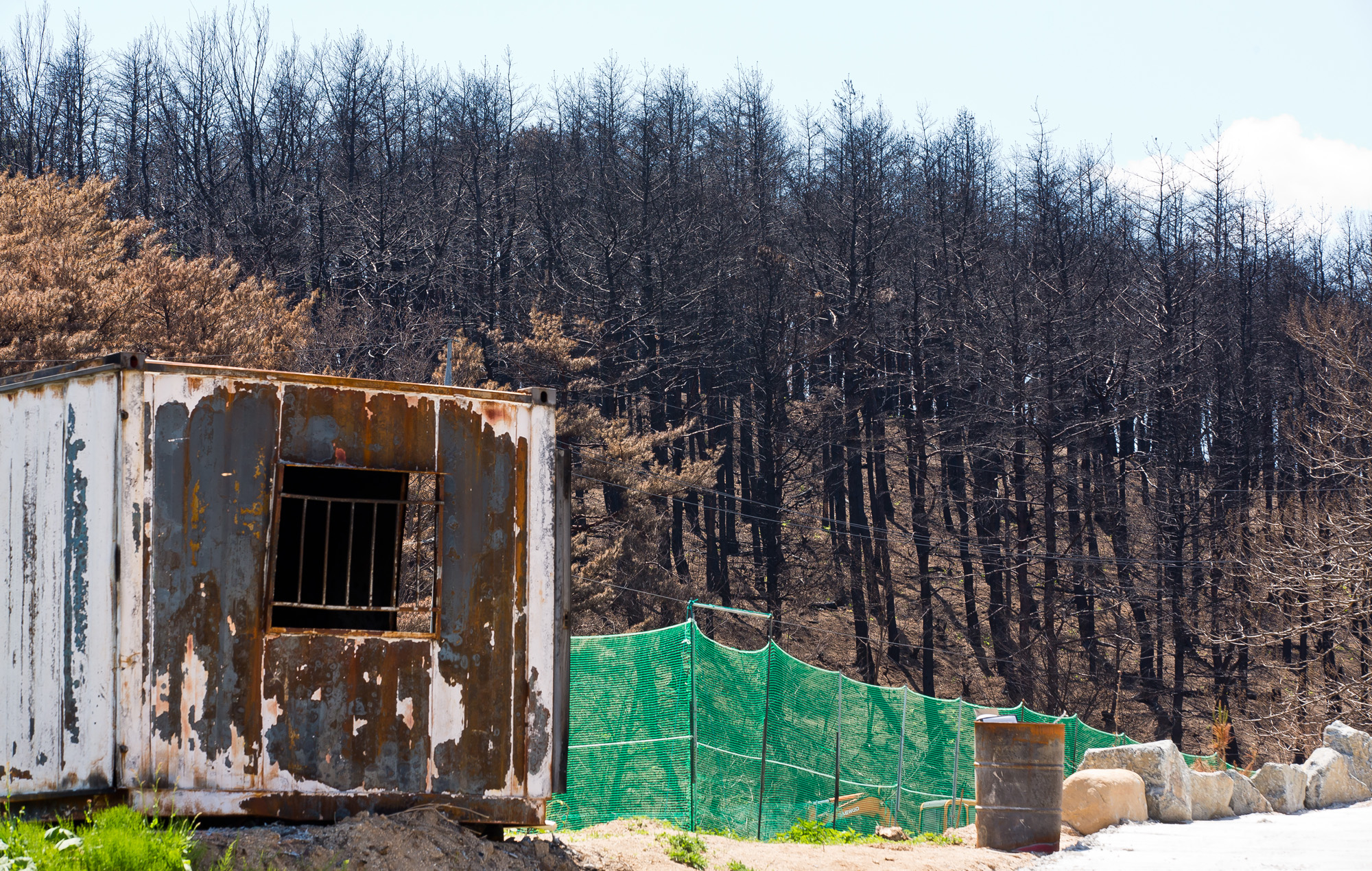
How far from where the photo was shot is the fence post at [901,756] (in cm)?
1519

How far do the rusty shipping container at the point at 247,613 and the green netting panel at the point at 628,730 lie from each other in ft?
14.8

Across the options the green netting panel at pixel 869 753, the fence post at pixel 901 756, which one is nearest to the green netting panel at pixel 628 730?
the green netting panel at pixel 869 753

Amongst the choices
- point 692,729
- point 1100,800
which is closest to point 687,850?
point 692,729

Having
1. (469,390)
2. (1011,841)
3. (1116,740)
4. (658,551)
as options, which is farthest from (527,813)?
(658,551)

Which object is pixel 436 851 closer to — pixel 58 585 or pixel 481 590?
pixel 481 590

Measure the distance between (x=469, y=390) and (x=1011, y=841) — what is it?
7.17 metres

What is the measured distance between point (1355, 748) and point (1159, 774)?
20.2 ft

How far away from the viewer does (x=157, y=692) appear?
583 centimetres

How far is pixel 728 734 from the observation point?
1278 centimetres

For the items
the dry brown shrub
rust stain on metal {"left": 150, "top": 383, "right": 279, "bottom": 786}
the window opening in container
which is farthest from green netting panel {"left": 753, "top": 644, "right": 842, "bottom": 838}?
the dry brown shrub

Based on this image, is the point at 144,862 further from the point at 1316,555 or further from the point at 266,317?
the point at 1316,555

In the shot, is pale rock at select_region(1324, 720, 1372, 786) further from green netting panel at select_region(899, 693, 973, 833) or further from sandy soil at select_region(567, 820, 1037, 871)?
sandy soil at select_region(567, 820, 1037, 871)

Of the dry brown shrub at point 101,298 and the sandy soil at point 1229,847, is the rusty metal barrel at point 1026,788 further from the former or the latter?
the dry brown shrub at point 101,298

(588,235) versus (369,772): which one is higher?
(588,235)
